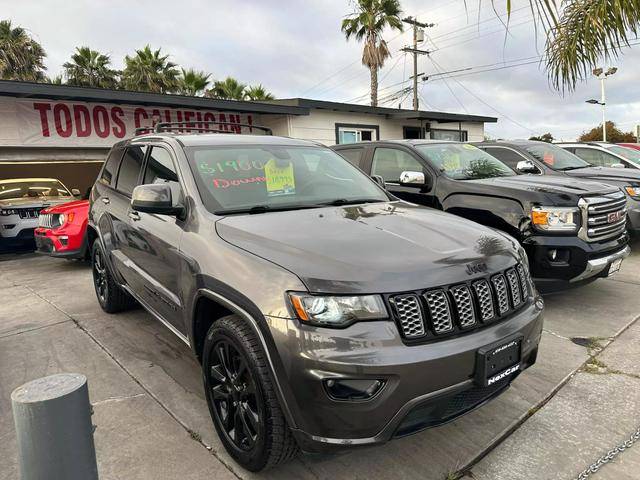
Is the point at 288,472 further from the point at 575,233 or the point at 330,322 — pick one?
the point at 575,233

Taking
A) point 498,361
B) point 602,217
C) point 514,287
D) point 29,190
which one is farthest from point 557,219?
point 29,190

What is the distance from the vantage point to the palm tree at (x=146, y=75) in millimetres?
25078

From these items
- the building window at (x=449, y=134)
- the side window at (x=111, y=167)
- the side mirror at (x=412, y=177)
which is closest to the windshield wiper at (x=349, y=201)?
the side mirror at (x=412, y=177)

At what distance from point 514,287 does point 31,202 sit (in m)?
9.36

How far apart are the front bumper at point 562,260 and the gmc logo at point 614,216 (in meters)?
0.48

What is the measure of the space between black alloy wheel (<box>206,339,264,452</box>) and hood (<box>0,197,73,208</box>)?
8081mm

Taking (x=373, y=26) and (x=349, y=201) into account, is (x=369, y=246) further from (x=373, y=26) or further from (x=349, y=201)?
(x=373, y=26)

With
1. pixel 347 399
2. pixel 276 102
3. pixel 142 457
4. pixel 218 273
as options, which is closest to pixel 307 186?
pixel 218 273

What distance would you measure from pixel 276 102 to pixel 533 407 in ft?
39.3

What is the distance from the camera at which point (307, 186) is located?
325 cm

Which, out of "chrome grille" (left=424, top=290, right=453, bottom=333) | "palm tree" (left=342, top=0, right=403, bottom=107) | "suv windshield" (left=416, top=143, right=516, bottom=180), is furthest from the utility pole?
"chrome grille" (left=424, top=290, right=453, bottom=333)

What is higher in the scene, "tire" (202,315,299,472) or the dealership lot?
"tire" (202,315,299,472)

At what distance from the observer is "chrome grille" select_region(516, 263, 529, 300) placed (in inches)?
99.3

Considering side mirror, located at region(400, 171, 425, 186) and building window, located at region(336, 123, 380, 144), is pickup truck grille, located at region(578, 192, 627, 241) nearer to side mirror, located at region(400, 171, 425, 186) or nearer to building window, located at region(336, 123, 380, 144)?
side mirror, located at region(400, 171, 425, 186)
